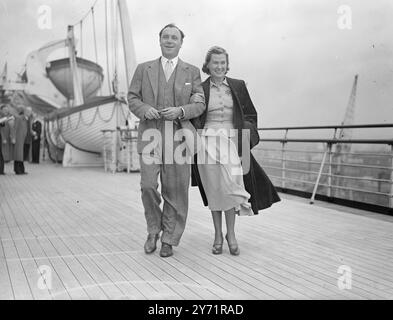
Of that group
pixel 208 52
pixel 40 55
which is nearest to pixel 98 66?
pixel 40 55

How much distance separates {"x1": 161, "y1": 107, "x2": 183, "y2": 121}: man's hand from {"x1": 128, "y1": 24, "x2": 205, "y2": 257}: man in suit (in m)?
0.05

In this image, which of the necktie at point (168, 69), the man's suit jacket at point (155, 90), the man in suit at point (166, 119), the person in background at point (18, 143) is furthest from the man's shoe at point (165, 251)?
the person in background at point (18, 143)

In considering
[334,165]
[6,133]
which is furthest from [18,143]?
[334,165]

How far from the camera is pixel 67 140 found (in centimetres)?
1316

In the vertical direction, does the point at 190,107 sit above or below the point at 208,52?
below

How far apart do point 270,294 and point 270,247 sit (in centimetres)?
111

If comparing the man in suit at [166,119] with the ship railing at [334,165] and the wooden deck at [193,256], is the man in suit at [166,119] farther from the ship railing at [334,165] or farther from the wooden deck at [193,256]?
the ship railing at [334,165]

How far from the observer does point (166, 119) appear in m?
2.99

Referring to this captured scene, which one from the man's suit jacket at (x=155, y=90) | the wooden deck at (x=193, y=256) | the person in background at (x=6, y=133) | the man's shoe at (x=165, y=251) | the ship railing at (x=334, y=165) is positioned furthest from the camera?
the person in background at (x=6, y=133)

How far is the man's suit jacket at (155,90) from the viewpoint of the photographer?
9.77ft

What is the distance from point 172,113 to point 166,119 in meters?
0.13

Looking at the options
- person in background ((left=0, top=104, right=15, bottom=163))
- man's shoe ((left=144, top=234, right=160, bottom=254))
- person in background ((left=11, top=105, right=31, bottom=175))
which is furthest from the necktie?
person in background ((left=0, top=104, right=15, bottom=163))

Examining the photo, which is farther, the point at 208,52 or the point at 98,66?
the point at 98,66
